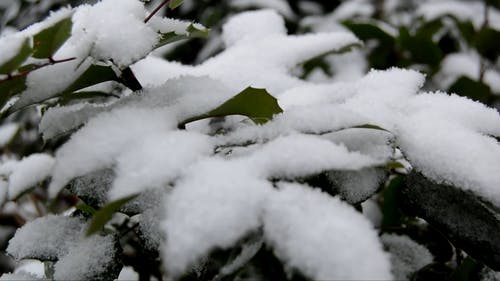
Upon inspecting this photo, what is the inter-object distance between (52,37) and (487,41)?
104cm

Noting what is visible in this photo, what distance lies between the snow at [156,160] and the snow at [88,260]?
142 millimetres

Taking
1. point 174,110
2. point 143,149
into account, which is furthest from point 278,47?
point 143,149

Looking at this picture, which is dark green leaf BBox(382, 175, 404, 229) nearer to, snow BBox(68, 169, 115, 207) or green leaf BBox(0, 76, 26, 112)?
snow BBox(68, 169, 115, 207)

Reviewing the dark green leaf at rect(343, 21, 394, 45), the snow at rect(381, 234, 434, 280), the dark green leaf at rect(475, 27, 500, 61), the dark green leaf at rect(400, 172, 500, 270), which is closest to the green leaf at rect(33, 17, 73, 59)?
the dark green leaf at rect(400, 172, 500, 270)

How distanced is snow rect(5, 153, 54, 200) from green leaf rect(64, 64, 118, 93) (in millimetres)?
147

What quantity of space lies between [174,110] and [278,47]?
398 mm

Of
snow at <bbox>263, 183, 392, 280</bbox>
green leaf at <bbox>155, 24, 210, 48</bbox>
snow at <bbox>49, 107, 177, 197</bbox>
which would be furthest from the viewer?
green leaf at <bbox>155, 24, 210, 48</bbox>

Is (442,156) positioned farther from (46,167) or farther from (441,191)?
(46,167)

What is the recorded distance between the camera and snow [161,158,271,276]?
1.34 feet

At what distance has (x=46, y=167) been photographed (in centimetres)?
75

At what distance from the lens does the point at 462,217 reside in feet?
1.85

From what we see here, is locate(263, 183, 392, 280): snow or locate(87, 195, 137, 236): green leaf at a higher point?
locate(87, 195, 137, 236): green leaf

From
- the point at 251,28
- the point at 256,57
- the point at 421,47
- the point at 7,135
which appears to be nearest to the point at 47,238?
the point at 256,57

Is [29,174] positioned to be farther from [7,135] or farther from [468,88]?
[468,88]
